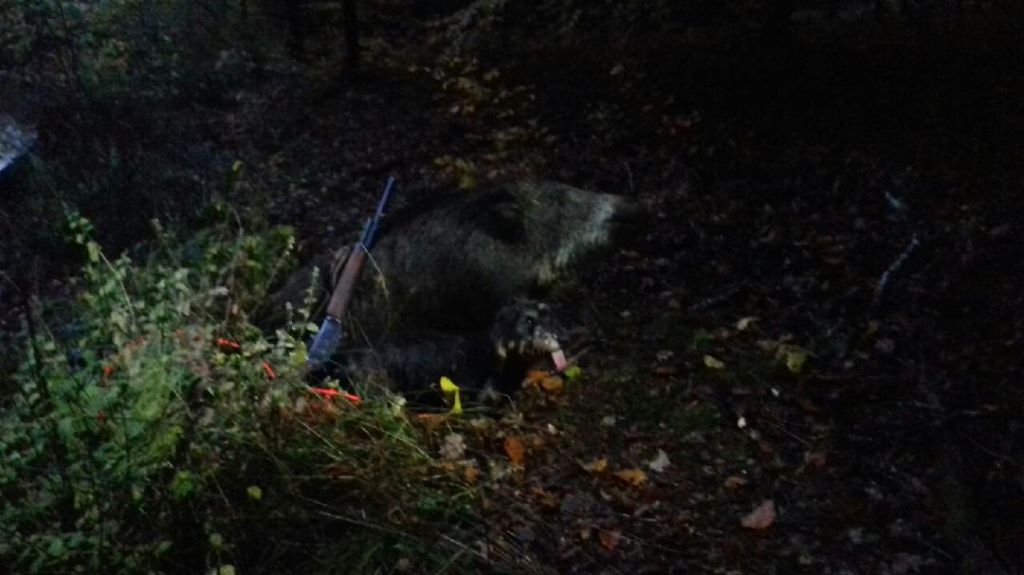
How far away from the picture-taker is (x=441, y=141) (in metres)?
8.45

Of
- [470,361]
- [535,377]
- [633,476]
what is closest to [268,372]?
[470,361]

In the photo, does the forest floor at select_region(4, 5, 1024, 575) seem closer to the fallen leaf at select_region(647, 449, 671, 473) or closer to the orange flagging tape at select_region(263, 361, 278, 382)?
the fallen leaf at select_region(647, 449, 671, 473)

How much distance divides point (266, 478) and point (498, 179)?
367 centimetres

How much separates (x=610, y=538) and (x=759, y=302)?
1924 millimetres

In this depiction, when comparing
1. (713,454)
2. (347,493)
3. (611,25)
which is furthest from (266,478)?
(611,25)

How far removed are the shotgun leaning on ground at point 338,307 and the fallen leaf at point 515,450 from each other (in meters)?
1.05

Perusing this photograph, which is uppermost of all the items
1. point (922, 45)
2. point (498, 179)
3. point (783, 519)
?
point (922, 45)

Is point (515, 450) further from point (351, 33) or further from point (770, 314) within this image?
point (351, 33)

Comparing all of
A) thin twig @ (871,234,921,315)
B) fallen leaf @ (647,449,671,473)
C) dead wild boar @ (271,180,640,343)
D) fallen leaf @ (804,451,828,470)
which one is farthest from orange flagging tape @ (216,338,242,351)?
thin twig @ (871,234,921,315)

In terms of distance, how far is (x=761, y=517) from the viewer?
4.27m

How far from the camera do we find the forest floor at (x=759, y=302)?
4.21 meters

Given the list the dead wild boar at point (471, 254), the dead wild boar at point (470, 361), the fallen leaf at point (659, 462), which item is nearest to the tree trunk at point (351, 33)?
the dead wild boar at point (471, 254)

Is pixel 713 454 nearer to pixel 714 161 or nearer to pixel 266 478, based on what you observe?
pixel 266 478

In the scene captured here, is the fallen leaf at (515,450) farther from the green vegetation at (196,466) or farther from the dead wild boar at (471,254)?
the dead wild boar at (471,254)
